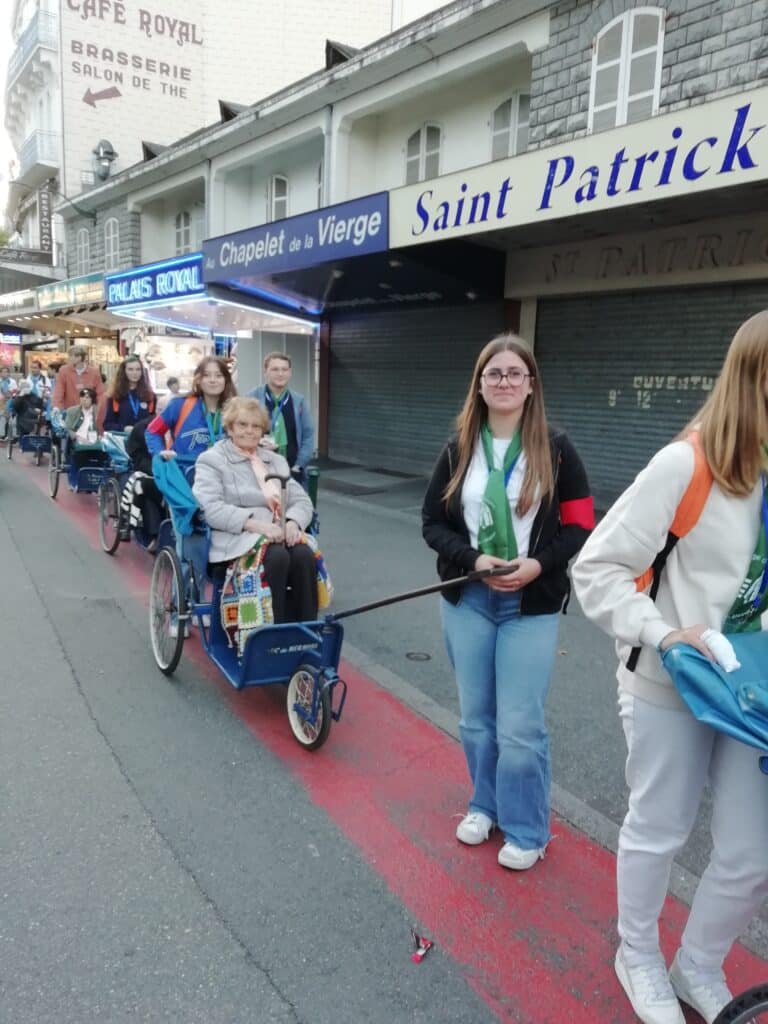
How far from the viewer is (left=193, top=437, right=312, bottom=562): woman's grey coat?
3990 mm

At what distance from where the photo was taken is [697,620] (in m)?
1.85

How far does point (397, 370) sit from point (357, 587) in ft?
26.5

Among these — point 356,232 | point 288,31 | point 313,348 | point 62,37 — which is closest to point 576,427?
point 356,232

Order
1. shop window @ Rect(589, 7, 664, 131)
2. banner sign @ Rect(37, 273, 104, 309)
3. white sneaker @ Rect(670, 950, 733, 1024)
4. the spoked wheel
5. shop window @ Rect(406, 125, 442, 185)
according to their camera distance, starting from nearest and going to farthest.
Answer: white sneaker @ Rect(670, 950, 733, 1024) < the spoked wheel < shop window @ Rect(589, 7, 664, 131) < shop window @ Rect(406, 125, 442, 185) < banner sign @ Rect(37, 273, 104, 309)

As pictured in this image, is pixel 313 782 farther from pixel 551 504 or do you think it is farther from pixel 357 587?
pixel 357 587

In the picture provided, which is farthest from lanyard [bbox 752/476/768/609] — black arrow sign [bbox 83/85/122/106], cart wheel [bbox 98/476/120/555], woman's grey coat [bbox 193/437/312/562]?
black arrow sign [bbox 83/85/122/106]

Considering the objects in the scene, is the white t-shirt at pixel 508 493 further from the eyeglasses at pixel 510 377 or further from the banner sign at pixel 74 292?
the banner sign at pixel 74 292

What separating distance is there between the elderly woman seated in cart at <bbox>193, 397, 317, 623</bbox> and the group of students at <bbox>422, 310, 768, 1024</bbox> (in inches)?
56.5

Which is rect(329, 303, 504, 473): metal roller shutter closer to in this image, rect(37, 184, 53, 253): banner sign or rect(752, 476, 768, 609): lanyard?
rect(752, 476, 768, 609): lanyard

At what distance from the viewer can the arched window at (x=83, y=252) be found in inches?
969

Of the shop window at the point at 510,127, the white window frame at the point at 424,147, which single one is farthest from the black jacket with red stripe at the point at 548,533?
the white window frame at the point at 424,147

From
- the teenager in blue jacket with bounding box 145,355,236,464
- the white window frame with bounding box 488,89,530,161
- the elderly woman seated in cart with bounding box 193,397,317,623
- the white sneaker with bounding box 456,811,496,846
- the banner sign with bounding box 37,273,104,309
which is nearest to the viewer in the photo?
the white sneaker with bounding box 456,811,496,846

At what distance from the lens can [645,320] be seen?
977 centimetres

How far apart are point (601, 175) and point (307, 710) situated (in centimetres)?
570
